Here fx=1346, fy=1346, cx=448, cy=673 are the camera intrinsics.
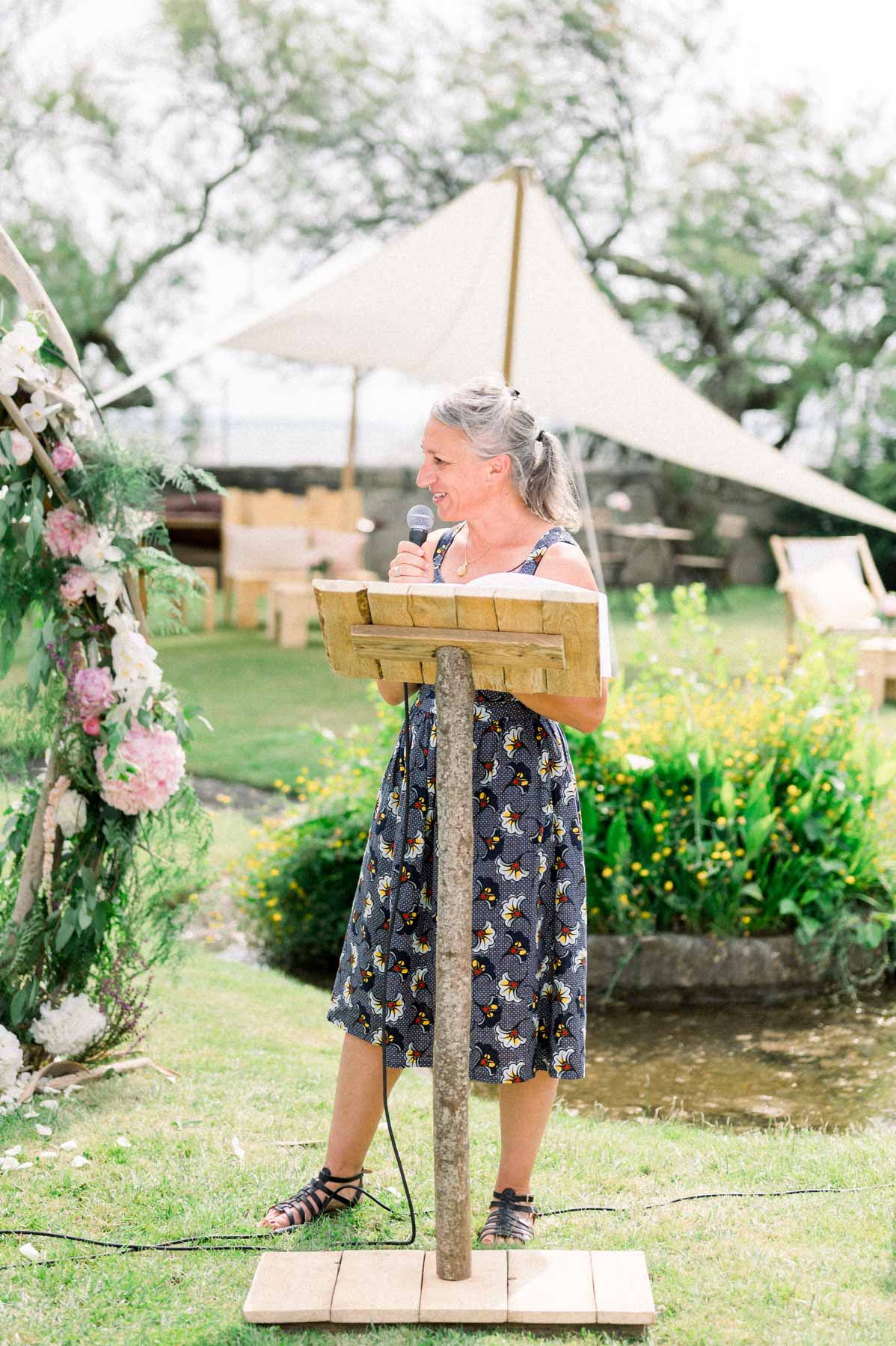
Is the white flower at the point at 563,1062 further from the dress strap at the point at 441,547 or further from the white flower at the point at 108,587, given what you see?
the white flower at the point at 108,587

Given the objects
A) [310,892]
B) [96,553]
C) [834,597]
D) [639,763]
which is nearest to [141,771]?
[96,553]

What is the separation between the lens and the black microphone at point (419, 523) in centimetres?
191

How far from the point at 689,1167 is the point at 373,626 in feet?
4.29

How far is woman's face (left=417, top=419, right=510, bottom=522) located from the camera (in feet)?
6.70

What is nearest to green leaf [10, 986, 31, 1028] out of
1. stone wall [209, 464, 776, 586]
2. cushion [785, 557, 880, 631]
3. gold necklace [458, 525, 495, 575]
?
gold necklace [458, 525, 495, 575]

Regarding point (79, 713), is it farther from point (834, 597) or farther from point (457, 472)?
point (834, 597)

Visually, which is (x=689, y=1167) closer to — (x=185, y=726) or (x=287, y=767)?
(x=185, y=726)

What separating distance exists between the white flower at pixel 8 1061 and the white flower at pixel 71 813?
426 mm

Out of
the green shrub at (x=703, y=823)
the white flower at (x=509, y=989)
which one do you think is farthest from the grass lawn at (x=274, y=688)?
the white flower at (x=509, y=989)

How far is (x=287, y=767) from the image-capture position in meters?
6.12

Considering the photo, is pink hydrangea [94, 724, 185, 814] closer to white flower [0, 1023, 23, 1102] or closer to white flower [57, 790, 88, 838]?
white flower [57, 790, 88, 838]

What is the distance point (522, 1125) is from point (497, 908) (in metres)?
0.38

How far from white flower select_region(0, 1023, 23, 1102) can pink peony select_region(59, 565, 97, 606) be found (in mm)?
901

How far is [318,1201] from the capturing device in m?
2.24
